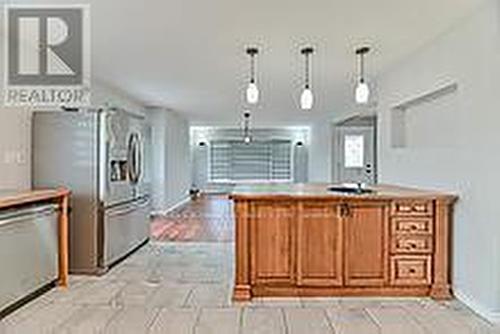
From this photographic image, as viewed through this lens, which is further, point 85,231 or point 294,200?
point 85,231

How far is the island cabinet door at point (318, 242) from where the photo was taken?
4.33 metres

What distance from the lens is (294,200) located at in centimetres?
430

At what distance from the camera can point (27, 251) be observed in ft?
13.6

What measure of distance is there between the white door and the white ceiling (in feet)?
23.9

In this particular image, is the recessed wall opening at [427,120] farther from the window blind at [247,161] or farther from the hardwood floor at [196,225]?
the window blind at [247,161]

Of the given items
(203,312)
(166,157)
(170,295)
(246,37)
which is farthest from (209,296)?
(166,157)

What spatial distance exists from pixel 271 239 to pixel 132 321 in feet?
4.27

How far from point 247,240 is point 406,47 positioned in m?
2.53

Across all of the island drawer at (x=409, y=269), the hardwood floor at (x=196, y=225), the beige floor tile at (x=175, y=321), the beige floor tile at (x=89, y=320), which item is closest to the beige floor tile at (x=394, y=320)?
the island drawer at (x=409, y=269)

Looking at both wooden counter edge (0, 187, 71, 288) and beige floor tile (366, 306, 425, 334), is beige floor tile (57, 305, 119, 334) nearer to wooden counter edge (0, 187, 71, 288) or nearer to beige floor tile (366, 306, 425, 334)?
wooden counter edge (0, 187, 71, 288)

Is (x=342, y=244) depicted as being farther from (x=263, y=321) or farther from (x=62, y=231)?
(x=62, y=231)

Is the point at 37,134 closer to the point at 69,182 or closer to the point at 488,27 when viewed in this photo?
the point at 69,182

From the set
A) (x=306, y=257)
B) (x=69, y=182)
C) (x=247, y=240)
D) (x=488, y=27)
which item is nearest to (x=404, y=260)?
(x=306, y=257)

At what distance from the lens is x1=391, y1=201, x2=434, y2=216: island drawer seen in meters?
4.38
